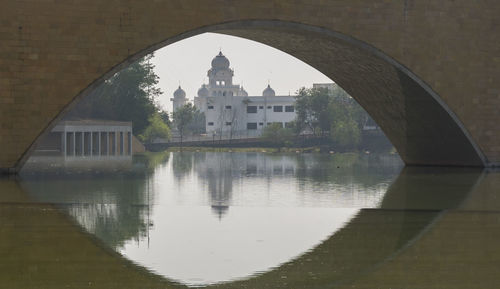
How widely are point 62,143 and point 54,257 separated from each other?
3277cm

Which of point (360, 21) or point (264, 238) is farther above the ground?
point (360, 21)

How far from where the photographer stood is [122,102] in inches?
1850

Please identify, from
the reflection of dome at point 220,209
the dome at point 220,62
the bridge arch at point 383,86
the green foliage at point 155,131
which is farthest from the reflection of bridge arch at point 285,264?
the dome at point 220,62

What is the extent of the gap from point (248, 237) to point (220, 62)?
282 ft

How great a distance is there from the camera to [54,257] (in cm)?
684

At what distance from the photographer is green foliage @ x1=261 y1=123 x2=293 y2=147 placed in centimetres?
6027

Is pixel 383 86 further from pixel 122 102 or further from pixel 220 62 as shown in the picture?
pixel 220 62

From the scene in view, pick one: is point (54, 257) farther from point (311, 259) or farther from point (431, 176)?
point (431, 176)

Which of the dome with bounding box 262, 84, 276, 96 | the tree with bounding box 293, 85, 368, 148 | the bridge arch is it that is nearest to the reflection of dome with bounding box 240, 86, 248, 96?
the dome with bounding box 262, 84, 276, 96

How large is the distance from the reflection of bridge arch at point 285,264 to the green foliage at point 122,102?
3670 centimetres

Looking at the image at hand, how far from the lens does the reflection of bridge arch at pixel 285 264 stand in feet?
19.6

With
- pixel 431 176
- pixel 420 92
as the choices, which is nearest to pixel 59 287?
pixel 431 176

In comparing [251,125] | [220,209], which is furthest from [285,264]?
[251,125]

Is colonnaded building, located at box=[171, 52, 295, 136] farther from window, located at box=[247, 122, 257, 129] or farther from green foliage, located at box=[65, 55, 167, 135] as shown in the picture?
green foliage, located at box=[65, 55, 167, 135]
